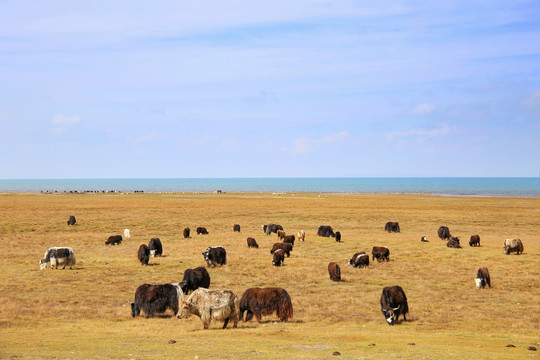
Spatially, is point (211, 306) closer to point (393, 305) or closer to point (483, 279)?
point (393, 305)

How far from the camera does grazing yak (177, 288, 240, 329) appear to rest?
57.7 ft

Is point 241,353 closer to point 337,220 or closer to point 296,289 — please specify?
point 296,289

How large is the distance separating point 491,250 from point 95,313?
3103 cm

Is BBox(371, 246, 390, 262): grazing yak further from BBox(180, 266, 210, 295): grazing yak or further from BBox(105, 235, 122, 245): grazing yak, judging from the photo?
BBox(105, 235, 122, 245): grazing yak

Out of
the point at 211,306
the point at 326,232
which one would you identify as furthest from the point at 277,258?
the point at 326,232

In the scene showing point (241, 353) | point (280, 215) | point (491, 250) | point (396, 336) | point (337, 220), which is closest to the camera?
point (241, 353)

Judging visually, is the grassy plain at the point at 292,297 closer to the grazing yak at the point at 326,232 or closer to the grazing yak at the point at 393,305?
the grazing yak at the point at 393,305

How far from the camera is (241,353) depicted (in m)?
13.6

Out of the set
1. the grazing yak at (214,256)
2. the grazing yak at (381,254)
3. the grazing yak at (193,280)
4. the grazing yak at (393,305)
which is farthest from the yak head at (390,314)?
the grazing yak at (381,254)

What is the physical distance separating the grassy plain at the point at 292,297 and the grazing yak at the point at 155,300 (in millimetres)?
531

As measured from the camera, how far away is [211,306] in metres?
17.6

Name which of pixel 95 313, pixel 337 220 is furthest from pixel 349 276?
pixel 337 220

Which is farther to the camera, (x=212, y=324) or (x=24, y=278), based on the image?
(x=24, y=278)

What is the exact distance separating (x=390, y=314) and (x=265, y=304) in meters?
4.69
